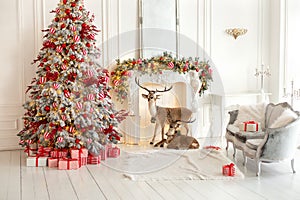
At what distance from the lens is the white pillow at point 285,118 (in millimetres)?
5434

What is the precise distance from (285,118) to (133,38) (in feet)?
10.2

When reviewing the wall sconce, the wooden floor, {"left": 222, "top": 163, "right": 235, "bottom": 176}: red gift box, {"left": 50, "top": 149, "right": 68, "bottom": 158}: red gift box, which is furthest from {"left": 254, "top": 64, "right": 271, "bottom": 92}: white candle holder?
{"left": 50, "top": 149, "right": 68, "bottom": 158}: red gift box

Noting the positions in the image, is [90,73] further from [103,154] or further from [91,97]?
[103,154]

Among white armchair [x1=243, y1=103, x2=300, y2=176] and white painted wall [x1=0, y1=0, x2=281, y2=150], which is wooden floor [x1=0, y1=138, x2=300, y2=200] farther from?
white painted wall [x1=0, y1=0, x2=281, y2=150]

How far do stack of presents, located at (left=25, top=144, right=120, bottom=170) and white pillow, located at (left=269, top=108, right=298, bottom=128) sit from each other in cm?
247

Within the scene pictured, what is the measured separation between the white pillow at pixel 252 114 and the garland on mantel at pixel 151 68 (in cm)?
121

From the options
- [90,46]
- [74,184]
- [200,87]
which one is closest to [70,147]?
[74,184]

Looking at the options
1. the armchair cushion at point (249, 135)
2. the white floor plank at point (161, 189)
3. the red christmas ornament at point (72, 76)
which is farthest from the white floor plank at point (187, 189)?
the red christmas ornament at point (72, 76)

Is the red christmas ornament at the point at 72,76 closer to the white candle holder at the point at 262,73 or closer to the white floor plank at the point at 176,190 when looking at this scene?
the white floor plank at the point at 176,190

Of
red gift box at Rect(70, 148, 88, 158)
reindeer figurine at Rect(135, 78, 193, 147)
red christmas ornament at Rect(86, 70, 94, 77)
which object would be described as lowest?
red gift box at Rect(70, 148, 88, 158)

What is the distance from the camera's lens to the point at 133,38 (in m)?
7.48

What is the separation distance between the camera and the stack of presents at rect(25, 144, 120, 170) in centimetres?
578

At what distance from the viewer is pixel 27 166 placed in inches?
233

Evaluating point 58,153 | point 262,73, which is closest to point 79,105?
point 58,153
